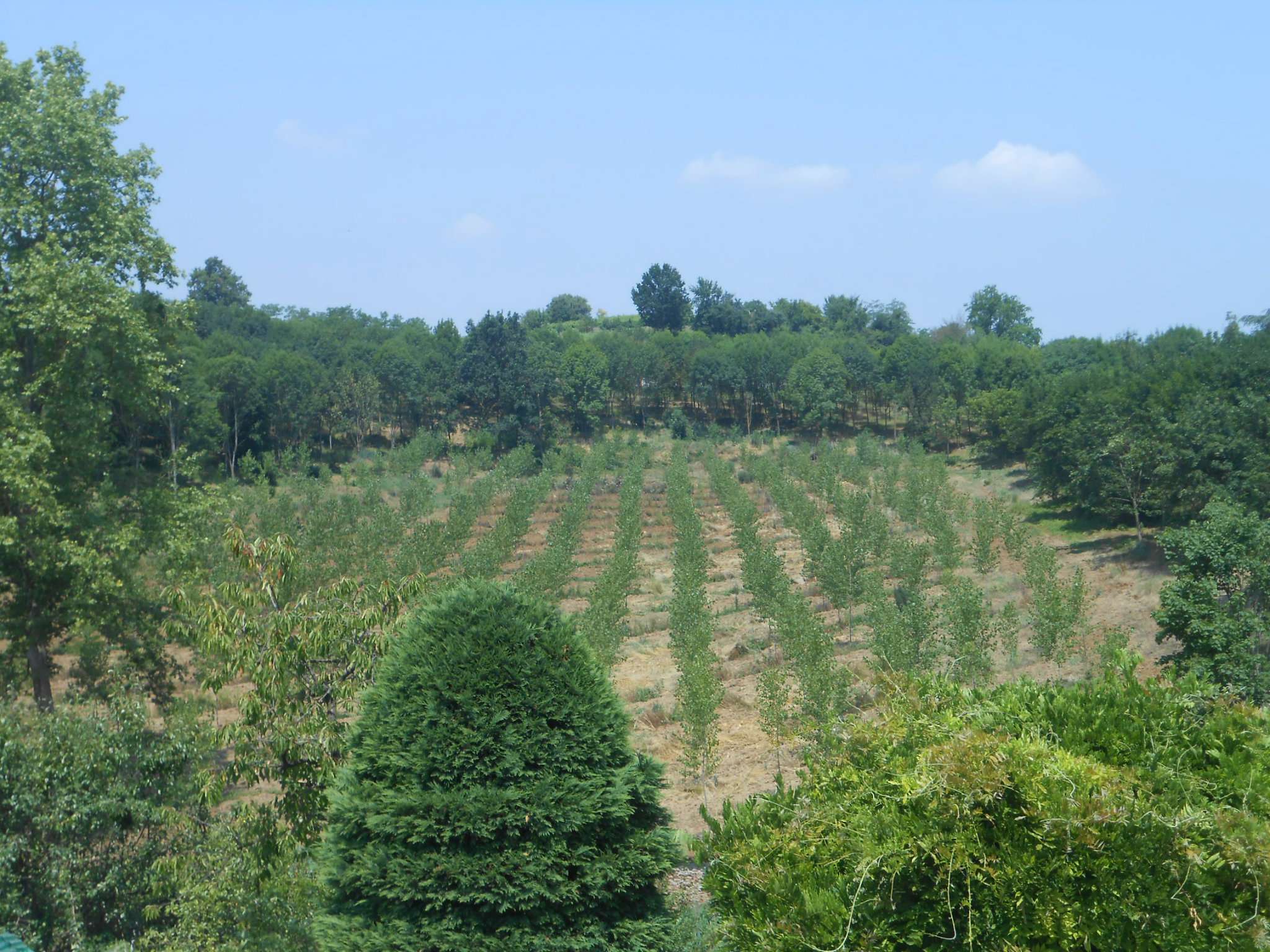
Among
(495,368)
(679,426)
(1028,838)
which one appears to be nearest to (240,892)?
(1028,838)

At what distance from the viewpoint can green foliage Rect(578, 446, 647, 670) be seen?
25969mm

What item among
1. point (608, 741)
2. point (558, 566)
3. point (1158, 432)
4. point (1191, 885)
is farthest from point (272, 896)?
point (1158, 432)

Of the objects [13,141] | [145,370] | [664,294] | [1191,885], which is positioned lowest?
[1191,885]

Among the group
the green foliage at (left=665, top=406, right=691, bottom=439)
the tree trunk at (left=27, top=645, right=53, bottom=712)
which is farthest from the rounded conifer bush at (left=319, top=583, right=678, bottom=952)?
the green foliage at (left=665, top=406, right=691, bottom=439)

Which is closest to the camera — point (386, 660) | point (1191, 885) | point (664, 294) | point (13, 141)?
point (1191, 885)

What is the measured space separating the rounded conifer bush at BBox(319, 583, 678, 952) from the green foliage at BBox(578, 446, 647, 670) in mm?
558

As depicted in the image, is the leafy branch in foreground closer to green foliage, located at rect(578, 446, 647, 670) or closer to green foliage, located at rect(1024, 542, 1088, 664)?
green foliage, located at rect(578, 446, 647, 670)

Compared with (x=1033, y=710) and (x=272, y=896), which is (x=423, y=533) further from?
(x=1033, y=710)

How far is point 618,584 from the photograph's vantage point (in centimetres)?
3353

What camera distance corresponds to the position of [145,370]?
17172mm

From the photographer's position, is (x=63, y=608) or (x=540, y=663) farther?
(x=63, y=608)

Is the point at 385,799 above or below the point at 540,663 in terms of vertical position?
below

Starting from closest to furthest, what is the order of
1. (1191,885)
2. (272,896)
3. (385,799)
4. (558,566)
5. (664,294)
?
(1191,885)
(385,799)
(272,896)
(558,566)
(664,294)

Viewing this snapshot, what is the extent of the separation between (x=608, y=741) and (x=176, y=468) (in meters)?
15.2
